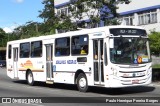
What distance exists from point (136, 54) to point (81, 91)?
329 cm

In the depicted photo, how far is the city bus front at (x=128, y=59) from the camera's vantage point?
18.6 meters

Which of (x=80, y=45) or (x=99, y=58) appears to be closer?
(x=99, y=58)

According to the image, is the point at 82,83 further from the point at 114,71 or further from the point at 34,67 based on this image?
the point at 34,67

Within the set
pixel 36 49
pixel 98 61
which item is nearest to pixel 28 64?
pixel 36 49

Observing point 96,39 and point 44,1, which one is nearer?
point 96,39

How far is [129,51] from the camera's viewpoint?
→ 1906cm

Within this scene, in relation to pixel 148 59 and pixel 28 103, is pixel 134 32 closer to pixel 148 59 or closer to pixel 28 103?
pixel 148 59

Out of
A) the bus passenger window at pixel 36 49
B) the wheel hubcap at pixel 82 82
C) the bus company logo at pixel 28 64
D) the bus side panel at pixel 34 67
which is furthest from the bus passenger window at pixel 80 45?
the bus company logo at pixel 28 64

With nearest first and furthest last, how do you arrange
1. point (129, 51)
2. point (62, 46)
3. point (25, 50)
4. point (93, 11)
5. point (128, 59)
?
1. point (128, 59)
2. point (129, 51)
3. point (62, 46)
4. point (25, 50)
5. point (93, 11)

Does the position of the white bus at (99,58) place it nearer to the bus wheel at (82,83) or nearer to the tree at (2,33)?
the bus wheel at (82,83)

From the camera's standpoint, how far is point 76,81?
21031 millimetres

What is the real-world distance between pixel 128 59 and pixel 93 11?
1616cm

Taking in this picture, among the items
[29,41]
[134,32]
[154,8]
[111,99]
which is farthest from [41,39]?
[154,8]

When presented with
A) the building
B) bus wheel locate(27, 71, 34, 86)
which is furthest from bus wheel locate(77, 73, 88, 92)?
the building
